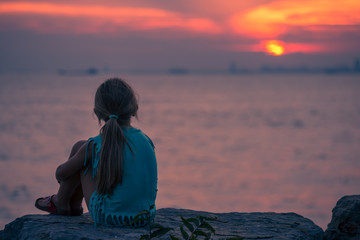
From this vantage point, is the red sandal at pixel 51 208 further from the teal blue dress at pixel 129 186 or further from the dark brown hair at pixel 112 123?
the dark brown hair at pixel 112 123

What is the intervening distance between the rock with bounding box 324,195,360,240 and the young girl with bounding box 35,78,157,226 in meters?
1.51

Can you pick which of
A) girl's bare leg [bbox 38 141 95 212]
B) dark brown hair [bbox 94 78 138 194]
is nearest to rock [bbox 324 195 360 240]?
dark brown hair [bbox 94 78 138 194]

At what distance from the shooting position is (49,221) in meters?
3.28

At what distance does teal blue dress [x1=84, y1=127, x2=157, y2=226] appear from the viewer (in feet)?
10.1

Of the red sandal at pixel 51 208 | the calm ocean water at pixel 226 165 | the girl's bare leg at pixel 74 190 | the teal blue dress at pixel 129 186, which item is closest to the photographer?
the teal blue dress at pixel 129 186

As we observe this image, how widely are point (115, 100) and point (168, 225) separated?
1.12 meters

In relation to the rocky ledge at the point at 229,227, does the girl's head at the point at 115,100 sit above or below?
above

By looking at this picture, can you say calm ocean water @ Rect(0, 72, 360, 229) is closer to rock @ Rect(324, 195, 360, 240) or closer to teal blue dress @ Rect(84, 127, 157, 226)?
teal blue dress @ Rect(84, 127, 157, 226)

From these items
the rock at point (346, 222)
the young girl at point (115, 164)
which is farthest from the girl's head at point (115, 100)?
the rock at point (346, 222)

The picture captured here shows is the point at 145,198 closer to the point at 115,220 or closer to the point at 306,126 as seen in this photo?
the point at 115,220

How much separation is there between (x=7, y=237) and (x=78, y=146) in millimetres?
1048

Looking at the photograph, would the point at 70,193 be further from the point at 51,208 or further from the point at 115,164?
the point at 115,164

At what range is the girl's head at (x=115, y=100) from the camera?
301 cm

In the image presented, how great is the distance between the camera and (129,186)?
3082 mm
